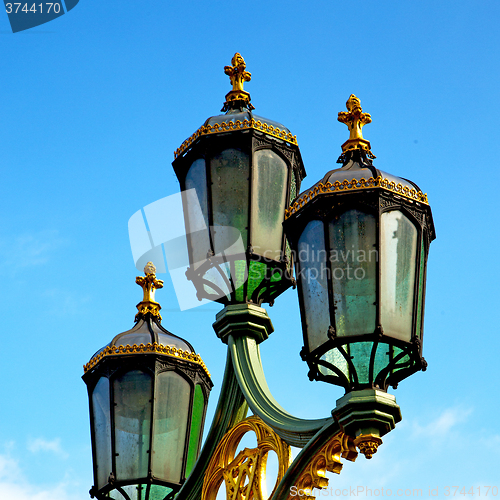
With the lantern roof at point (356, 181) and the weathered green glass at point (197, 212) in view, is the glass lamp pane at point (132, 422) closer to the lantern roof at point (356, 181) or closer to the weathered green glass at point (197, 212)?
the weathered green glass at point (197, 212)

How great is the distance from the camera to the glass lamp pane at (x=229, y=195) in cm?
599

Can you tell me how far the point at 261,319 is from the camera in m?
6.12

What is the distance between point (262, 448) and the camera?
18.3ft

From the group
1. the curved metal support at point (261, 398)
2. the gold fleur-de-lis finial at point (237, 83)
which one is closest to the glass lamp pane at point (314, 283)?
the curved metal support at point (261, 398)

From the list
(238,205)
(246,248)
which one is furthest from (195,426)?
(238,205)

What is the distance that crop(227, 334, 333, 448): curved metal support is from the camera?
520cm

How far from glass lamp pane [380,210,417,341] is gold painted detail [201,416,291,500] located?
1058mm

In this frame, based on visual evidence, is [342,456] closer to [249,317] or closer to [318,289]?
[318,289]

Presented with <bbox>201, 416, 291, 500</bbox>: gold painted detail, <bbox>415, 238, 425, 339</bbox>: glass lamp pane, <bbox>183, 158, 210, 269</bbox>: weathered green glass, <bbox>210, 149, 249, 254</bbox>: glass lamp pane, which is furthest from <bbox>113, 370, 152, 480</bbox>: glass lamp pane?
<bbox>415, 238, 425, 339</bbox>: glass lamp pane

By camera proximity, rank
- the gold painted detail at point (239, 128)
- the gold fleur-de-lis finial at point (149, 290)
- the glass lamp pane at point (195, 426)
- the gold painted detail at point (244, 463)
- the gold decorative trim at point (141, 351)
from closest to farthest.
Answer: the gold painted detail at point (244, 463) < the gold painted detail at point (239, 128) < the gold decorative trim at point (141, 351) < the glass lamp pane at point (195, 426) < the gold fleur-de-lis finial at point (149, 290)

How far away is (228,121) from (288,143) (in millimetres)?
415

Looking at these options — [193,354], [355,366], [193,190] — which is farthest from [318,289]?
[193,354]

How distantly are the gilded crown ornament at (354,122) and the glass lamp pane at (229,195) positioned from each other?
736 millimetres

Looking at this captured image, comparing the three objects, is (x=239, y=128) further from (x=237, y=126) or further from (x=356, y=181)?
(x=356, y=181)
